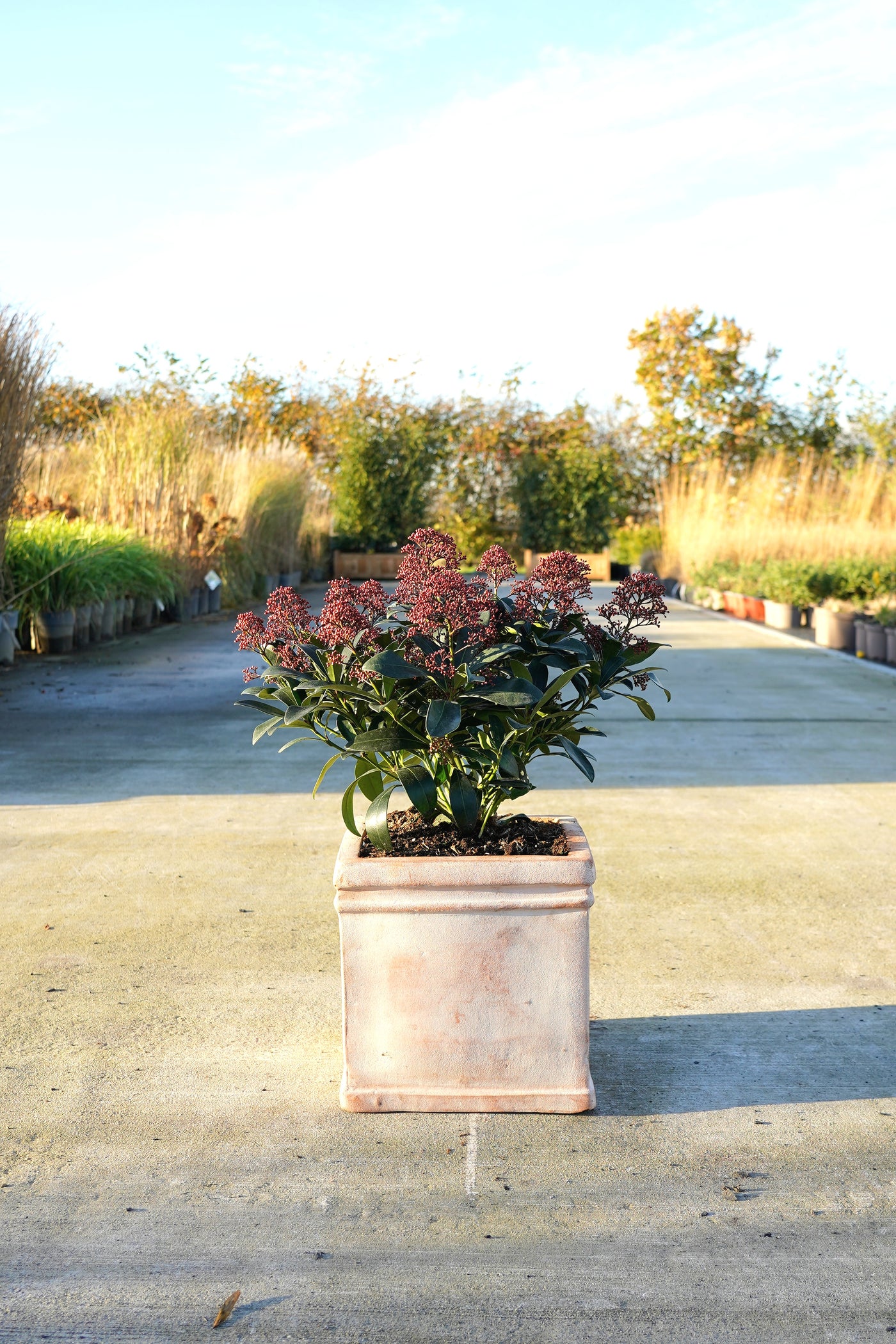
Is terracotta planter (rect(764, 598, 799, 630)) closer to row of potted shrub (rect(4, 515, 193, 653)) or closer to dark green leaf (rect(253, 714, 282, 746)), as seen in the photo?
row of potted shrub (rect(4, 515, 193, 653))

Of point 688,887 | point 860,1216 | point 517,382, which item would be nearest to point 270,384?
point 517,382

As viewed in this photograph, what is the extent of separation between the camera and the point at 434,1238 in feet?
6.17

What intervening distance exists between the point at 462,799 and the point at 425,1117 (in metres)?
0.61

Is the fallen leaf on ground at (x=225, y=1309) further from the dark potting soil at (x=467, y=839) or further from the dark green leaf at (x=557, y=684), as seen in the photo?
the dark green leaf at (x=557, y=684)

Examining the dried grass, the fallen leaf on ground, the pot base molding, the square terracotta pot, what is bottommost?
the fallen leaf on ground

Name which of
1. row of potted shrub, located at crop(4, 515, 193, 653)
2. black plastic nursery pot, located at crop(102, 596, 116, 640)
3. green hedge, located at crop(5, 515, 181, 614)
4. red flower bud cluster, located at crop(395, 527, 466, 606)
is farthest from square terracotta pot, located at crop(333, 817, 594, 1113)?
black plastic nursery pot, located at crop(102, 596, 116, 640)

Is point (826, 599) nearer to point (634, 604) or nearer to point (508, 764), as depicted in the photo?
point (634, 604)

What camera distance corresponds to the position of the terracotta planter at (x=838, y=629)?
1048cm

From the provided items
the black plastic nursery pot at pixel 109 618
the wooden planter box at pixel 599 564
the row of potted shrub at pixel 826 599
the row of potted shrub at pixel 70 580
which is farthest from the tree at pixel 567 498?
the black plastic nursery pot at pixel 109 618

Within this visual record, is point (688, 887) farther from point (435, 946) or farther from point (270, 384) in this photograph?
point (270, 384)

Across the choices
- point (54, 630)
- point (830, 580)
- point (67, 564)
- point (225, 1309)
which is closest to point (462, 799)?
point (225, 1309)

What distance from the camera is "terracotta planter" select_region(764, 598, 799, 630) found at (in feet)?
41.4

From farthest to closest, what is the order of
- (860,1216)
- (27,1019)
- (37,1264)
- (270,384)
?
(270,384)
(27,1019)
(860,1216)
(37,1264)

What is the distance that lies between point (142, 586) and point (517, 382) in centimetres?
1604
